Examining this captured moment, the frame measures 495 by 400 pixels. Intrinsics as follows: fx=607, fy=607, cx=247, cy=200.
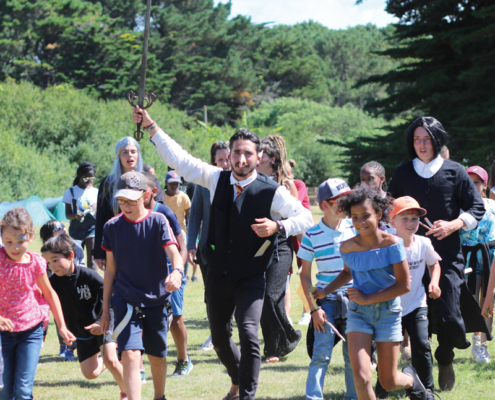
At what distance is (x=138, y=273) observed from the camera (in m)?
4.39

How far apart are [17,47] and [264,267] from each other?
1948 inches

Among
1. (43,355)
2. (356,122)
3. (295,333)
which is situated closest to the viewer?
(295,333)

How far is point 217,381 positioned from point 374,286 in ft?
7.41

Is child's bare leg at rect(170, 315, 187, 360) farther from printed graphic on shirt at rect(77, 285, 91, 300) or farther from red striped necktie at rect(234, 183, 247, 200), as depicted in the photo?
red striped necktie at rect(234, 183, 247, 200)

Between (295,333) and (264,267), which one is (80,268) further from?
(295,333)

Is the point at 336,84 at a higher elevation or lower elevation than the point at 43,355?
higher

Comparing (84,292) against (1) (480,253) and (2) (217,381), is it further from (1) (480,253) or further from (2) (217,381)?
(1) (480,253)

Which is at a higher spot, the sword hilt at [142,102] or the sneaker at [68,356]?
the sword hilt at [142,102]

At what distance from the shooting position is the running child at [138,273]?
4.34 m

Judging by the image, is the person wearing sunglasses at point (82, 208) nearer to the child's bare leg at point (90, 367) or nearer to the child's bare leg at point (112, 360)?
the child's bare leg at point (90, 367)

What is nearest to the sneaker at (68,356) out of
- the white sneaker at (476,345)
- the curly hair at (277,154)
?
the curly hair at (277,154)

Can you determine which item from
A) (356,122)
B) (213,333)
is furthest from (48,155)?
(356,122)

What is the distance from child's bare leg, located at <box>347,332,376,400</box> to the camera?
12.6ft

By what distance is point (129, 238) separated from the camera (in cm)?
441
